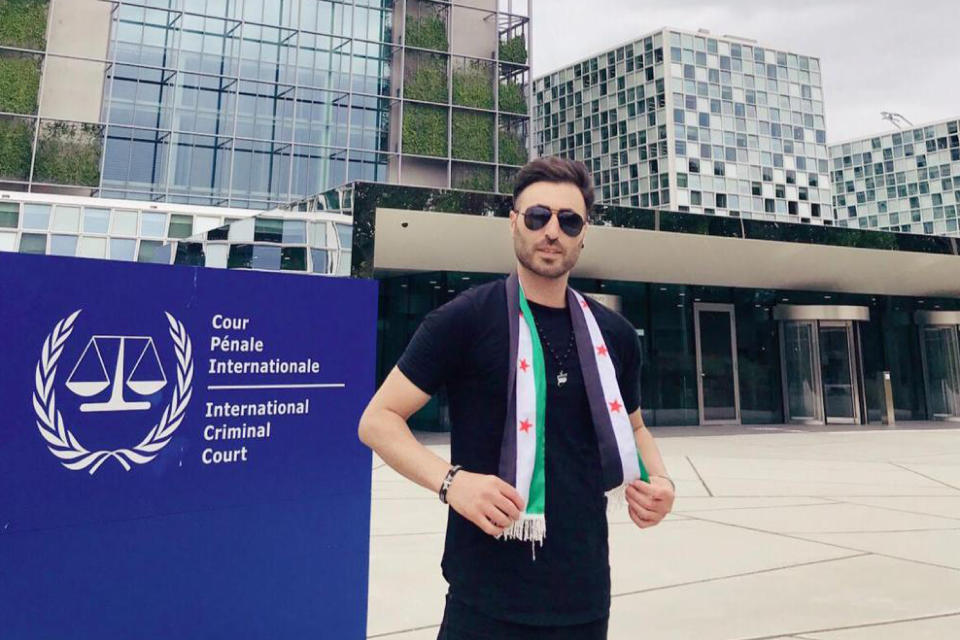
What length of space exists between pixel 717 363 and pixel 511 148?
30416 millimetres

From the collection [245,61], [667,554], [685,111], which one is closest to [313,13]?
[245,61]

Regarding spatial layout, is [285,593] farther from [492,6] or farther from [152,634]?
[492,6]

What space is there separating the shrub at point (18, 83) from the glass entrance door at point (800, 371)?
38.2m

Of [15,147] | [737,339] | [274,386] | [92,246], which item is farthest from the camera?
[15,147]

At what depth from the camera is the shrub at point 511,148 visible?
43688 mm

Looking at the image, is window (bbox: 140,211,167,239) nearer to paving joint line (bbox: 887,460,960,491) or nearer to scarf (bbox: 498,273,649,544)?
paving joint line (bbox: 887,460,960,491)

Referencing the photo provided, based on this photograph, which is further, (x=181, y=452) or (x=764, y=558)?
(x=764, y=558)

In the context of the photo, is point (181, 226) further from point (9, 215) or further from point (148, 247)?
point (9, 215)

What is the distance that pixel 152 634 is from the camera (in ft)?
7.27

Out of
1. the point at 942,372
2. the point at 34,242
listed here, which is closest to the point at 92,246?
the point at 34,242

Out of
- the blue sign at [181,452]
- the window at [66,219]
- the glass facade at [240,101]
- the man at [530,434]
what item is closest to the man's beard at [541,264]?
the man at [530,434]

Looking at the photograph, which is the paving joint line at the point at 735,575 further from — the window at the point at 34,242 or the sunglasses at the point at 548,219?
the window at the point at 34,242

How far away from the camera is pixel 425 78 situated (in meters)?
41.6

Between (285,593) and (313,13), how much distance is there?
42.2 m
